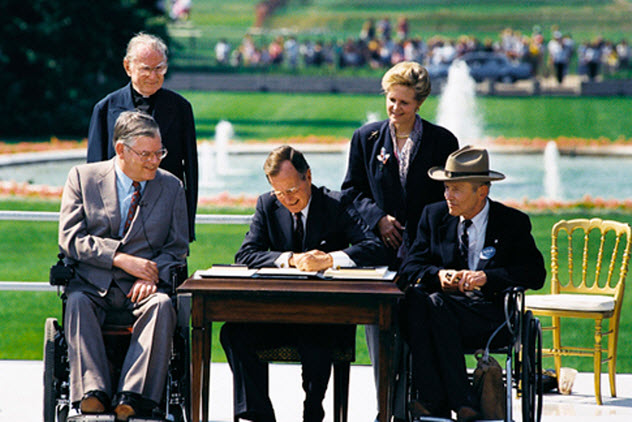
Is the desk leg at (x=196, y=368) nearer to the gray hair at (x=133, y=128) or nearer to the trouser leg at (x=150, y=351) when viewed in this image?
the trouser leg at (x=150, y=351)

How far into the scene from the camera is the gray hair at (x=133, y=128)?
4.76 meters

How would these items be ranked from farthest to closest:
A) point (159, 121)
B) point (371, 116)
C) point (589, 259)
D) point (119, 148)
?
point (371, 116) → point (589, 259) → point (159, 121) → point (119, 148)

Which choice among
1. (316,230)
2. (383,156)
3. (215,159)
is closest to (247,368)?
(316,230)

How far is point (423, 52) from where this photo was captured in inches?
1548

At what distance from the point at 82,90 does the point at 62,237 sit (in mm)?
21335

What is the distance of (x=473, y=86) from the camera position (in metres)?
34.9

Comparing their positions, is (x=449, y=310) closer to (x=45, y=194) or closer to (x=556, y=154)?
(x=45, y=194)

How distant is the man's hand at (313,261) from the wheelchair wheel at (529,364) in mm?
851

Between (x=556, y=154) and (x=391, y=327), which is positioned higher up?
(x=556, y=154)

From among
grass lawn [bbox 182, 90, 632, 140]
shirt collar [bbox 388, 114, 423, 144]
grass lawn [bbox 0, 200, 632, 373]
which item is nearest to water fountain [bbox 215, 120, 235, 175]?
grass lawn [bbox 182, 90, 632, 140]

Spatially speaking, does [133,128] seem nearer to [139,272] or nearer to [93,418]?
[139,272]

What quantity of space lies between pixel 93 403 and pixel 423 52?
1408 inches

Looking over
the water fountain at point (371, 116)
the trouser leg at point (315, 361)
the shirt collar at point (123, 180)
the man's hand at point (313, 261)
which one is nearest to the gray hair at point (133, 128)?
the shirt collar at point (123, 180)

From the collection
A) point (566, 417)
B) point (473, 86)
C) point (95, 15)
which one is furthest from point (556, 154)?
point (566, 417)
